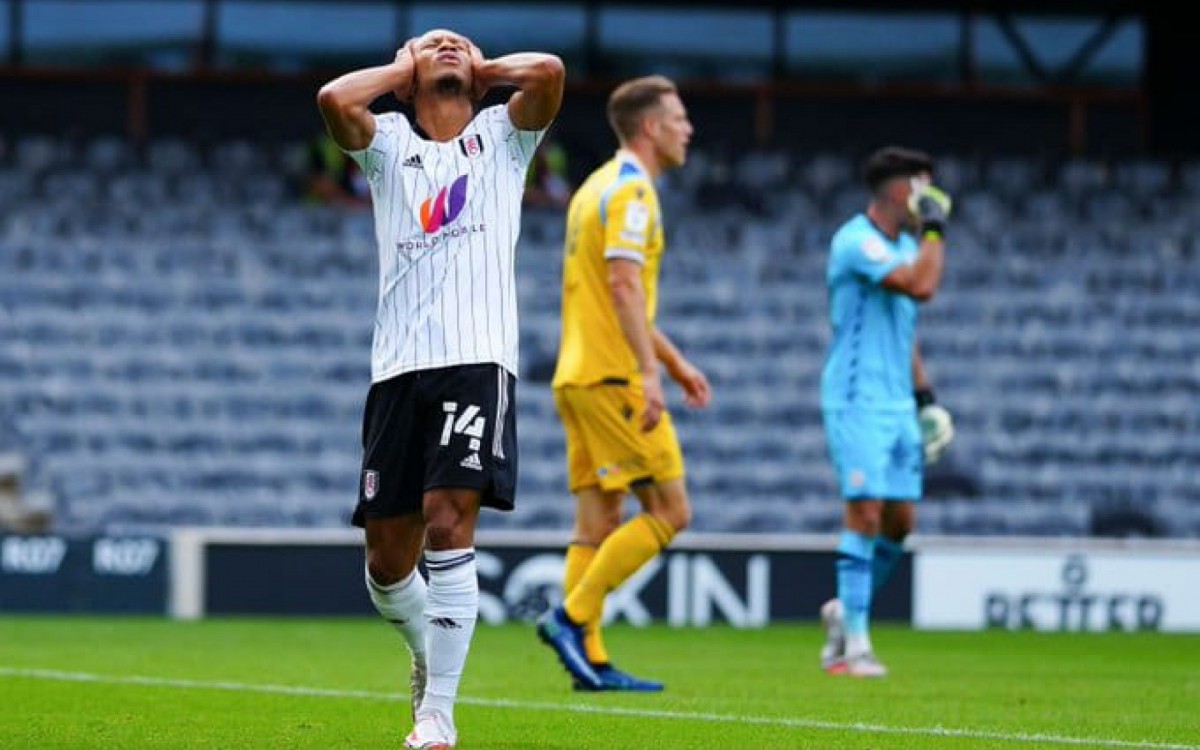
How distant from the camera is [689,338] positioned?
21016 mm

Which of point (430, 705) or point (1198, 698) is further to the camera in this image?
point (1198, 698)

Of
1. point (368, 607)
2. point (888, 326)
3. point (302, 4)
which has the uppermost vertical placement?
point (302, 4)

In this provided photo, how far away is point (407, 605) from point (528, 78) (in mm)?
1460

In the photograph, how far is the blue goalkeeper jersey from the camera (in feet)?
33.3

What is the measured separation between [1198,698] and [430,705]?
360 cm

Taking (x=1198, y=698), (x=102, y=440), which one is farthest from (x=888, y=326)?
(x=102, y=440)

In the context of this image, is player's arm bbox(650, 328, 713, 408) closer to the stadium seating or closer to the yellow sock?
the yellow sock

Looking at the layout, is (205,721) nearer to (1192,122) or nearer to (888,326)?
(888,326)

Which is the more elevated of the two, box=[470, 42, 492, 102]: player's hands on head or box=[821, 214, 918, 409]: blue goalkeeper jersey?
box=[470, 42, 492, 102]: player's hands on head

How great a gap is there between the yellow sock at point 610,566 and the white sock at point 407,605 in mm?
2131

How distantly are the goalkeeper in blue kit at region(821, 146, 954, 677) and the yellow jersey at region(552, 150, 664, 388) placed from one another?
1.26 meters

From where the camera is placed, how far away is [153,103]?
72.8ft

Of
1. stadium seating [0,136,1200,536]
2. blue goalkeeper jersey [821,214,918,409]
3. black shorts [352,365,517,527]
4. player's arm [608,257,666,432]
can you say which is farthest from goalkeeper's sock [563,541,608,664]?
stadium seating [0,136,1200,536]

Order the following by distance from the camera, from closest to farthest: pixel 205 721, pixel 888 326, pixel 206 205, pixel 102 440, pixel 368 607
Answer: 1. pixel 205 721
2. pixel 888 326
3. pixel 368 607
4. pixel 102 440
5. pixel 206 205
